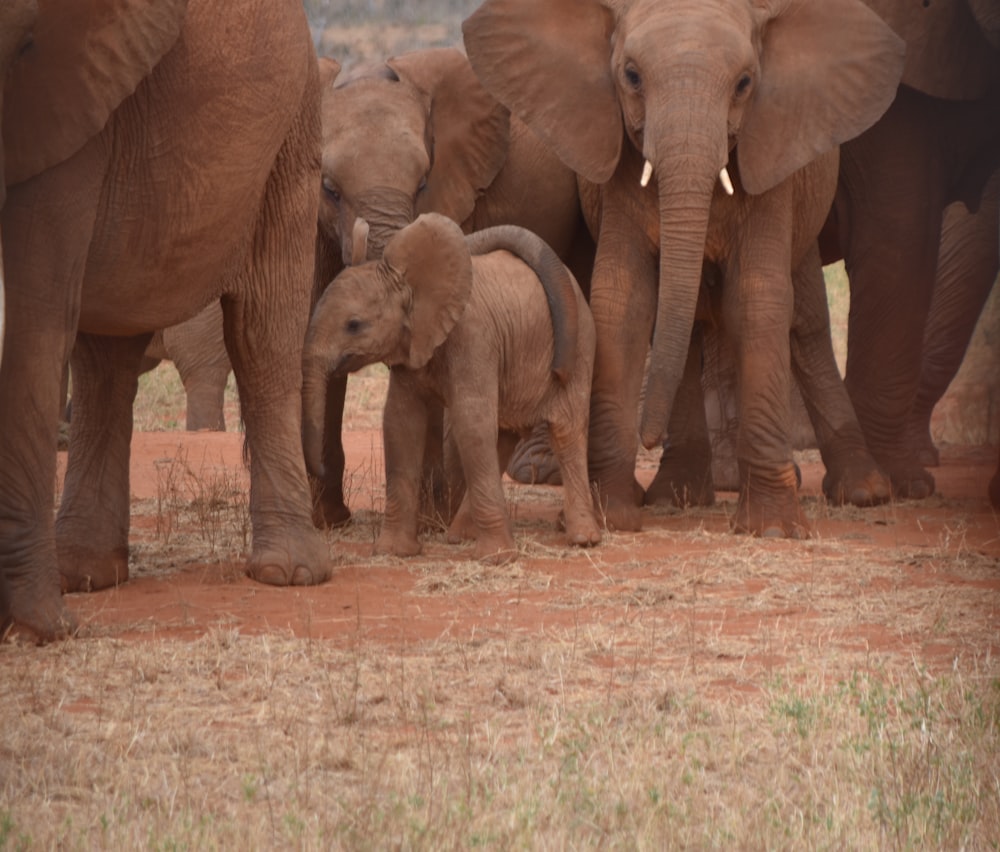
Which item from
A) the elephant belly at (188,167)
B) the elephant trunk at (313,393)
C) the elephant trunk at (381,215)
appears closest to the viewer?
the elephant belly at (188,167)

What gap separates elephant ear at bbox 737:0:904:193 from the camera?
8.04m

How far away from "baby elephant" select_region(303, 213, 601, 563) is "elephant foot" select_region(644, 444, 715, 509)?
1361mm

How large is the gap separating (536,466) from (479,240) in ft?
8.63

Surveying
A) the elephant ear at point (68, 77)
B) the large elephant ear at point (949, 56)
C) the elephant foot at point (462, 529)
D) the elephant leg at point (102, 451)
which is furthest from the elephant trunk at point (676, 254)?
the elephant ear at point (68, 77)

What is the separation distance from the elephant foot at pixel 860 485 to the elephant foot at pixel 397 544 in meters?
2.43

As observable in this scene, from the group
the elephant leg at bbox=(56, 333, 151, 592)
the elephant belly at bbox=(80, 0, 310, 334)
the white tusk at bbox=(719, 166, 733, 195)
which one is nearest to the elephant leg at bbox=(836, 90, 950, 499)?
the white tusk at bbox=(719, 166, 733, 195)

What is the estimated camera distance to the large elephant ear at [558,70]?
8195mm

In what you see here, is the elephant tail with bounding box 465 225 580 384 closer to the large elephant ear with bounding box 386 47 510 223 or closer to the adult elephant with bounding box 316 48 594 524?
the adult elephant with bounding box 316 48 594 524

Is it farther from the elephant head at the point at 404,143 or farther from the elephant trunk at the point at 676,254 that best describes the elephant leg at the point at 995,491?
the elephant head at the point at 404,143

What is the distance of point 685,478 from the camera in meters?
9.14

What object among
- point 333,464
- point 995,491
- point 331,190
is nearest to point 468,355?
Answer: point 331,190

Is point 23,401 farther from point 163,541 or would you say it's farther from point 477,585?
point 163,541

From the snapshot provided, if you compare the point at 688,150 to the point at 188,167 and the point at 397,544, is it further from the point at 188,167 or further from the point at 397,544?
the point at 188,167

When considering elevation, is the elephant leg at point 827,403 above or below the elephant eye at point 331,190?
below
